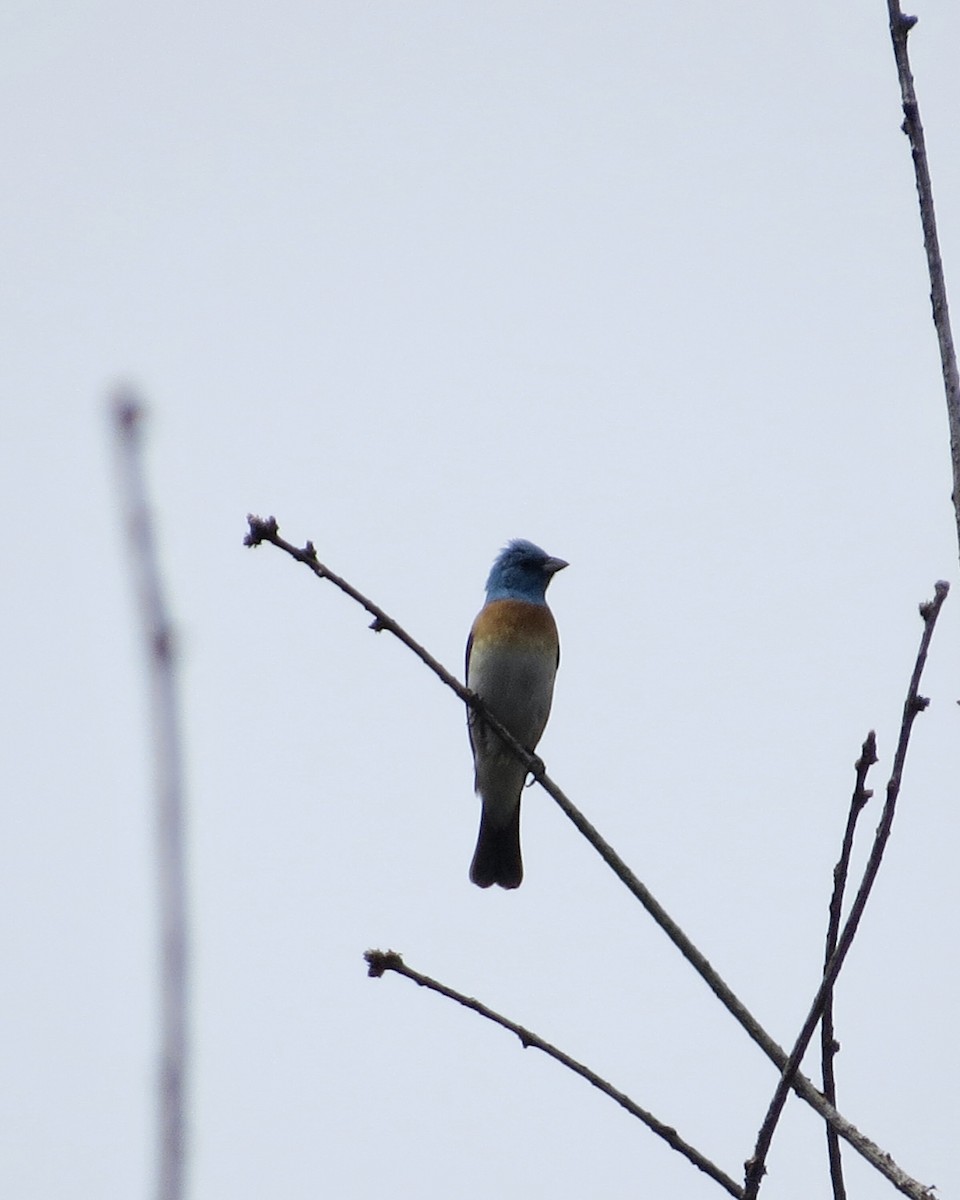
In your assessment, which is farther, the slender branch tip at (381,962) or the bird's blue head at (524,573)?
the bird's blue head at (524,573)

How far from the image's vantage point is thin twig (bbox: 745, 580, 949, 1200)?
9.88ft

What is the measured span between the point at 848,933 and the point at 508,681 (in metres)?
5.54

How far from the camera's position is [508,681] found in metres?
8.65

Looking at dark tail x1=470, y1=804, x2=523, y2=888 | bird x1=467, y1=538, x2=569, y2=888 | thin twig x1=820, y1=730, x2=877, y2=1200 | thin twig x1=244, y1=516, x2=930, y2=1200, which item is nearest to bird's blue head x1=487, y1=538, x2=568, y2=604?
bird x1=467, y1=538, x2=569, y2=888

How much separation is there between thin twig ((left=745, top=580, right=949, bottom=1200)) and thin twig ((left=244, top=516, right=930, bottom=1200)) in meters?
0.08

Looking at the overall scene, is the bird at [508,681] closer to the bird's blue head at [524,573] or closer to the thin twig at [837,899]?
the bird's blue head at [524,573]

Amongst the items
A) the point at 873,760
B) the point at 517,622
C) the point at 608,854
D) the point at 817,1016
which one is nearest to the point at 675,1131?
the point at 817,1016

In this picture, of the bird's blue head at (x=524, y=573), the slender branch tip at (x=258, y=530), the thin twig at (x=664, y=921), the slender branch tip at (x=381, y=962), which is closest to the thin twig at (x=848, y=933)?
the thin twig at (x=664, y=921)

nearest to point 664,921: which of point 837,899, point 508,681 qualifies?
point 837,899

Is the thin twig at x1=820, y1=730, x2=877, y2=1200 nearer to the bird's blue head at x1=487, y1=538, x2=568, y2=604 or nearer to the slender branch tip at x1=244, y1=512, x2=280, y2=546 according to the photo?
the slender branch tip at x1=244, y1=512, x2=280, y2=546

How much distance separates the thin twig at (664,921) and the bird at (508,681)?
13.6 feet

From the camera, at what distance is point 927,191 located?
3328 millimetres

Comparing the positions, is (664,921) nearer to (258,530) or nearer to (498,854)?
(258,530)

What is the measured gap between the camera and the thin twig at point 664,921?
3.13m
